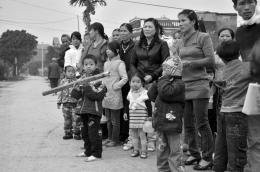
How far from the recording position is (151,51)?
20.2 ft

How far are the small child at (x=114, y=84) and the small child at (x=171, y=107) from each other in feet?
6.50

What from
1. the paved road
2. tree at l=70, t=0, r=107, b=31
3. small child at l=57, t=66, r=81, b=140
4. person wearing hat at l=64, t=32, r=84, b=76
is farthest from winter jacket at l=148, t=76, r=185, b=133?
tree at l=70, t=0, r=107, b=31

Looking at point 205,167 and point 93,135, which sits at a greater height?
point 93,135

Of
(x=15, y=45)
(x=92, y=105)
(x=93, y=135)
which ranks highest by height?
(x=15, y=45)

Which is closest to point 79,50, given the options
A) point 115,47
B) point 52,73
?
point 115,47

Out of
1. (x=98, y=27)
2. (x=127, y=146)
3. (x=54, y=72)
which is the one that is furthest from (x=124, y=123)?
(x=54, y=72)

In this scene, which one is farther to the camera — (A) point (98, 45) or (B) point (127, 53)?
(A) point (98, 45)

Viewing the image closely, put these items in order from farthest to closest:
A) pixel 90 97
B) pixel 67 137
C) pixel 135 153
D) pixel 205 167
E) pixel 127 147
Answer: pixel 67 137
pixel 127 147
pixel 135 153
pixel 90 97
pixel 205 167

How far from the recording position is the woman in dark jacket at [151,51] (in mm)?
6090

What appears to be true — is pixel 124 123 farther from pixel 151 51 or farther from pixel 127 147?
pixel 151 51

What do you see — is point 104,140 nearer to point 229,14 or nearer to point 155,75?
point 155,75

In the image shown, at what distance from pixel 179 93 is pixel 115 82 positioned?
7.74 ft

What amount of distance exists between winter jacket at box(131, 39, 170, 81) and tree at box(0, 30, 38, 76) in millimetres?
59798

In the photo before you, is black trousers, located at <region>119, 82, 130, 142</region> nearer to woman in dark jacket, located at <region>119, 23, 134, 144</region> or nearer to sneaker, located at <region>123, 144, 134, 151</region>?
woman in dark jacket, located at <region>119, 23, 134, 144</region>
